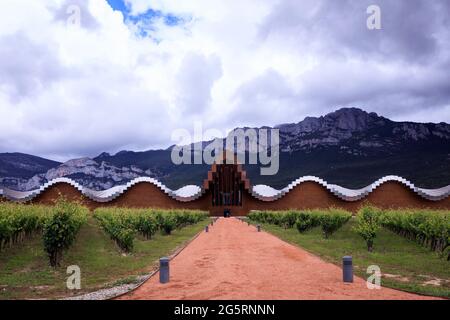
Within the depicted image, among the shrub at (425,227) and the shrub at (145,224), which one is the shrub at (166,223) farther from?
the shrub at (425,227)

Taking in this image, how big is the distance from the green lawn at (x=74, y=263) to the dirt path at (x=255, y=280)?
1753mm

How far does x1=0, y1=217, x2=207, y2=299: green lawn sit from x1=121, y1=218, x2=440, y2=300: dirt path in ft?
Result: 5.75

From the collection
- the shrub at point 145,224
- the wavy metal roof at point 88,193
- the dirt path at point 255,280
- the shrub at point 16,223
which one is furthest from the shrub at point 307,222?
the wavy metal roof at point 88,193

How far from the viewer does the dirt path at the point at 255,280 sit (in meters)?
10.6

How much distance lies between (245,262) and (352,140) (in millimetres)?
170746

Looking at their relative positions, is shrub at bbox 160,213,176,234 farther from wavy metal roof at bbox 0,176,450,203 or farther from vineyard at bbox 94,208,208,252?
wavy metal roof at bbox 0,176,450,203

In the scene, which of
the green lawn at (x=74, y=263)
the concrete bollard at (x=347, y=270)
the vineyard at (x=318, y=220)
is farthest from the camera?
the vineyard at (x=318, y=220)

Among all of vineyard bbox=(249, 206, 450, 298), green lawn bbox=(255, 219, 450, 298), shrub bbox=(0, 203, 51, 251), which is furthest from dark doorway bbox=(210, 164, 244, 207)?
shrub bbox=(0, 203, 51, 251)

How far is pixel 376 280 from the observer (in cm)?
1288

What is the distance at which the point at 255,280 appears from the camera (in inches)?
494

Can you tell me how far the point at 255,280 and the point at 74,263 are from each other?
932 centimetres

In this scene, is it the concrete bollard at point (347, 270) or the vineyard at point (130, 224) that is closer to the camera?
the concrete bollard at point (347, 270)

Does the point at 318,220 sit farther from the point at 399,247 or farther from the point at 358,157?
the point at 358,157

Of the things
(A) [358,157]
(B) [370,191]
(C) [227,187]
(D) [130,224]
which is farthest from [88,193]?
(A) [358,157]
